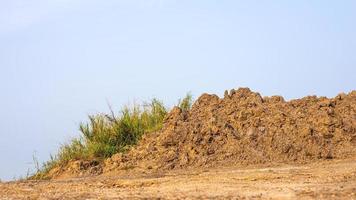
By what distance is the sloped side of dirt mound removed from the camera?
13.4 metres

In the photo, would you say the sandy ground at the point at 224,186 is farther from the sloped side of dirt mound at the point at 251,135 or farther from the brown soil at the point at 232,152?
the sloped side of dirt mound at the point at 251,135

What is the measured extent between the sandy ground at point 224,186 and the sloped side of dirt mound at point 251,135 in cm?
99

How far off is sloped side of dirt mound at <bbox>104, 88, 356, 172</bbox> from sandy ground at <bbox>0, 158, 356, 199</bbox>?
99cm

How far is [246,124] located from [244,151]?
920 millimetres

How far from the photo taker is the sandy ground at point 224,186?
8633 millimetres

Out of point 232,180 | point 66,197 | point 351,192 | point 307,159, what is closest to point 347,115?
point 307,159

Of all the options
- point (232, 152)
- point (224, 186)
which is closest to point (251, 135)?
point (232, 152)

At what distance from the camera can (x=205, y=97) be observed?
15.8 meters

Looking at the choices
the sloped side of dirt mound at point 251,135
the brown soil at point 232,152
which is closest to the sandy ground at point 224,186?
the brown soil at point 232,152

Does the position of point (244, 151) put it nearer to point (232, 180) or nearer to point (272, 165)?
point (272, 165)

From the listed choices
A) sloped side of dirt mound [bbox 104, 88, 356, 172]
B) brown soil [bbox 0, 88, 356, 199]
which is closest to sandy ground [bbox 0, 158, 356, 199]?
brown soil [bbox 0, 88, 356, 199]

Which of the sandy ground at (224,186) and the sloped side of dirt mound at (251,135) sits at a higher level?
the sloped side of dirt mound at (251,135)

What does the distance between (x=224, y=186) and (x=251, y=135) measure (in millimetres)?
4314

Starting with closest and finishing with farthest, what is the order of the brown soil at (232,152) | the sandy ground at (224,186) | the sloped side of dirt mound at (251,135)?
the sandy ground at (224,186)
the brown soil at (232,152)
the sloped side of dirt mound at (251,135)
